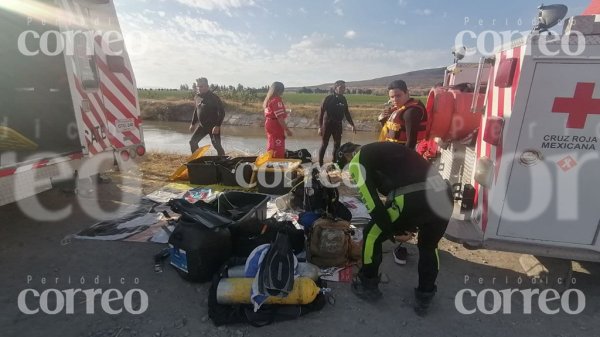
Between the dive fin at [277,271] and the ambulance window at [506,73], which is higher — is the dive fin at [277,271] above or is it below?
below

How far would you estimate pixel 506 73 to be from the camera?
8.38 feet

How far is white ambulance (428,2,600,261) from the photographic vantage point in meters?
2.35

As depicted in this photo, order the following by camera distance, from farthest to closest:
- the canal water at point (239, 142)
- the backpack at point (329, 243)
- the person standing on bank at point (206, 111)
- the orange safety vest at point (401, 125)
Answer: the canal water at point (239, 142), the person standing on bank at point (206, 111), the orange safety vest at point (401, 125), the backpack at point (329, 243)

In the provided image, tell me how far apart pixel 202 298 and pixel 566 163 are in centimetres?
314

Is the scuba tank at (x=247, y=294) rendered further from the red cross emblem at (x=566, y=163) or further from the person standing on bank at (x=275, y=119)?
the person standing on bank at (x=275, y=119)

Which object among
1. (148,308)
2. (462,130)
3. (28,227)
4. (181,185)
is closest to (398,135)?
(462,130)

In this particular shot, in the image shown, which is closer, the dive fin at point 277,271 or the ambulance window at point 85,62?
the dive fin at point 277,271

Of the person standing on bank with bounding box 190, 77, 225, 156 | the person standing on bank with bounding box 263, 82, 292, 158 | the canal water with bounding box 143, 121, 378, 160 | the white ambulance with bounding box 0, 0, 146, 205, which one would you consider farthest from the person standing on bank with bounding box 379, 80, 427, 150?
the canal water with bounding box 143, 121, 378, 160

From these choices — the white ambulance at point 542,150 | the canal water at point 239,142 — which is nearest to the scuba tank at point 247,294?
the white ambulance at point 542,150

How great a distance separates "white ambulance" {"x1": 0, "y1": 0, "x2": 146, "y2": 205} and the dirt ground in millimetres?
775

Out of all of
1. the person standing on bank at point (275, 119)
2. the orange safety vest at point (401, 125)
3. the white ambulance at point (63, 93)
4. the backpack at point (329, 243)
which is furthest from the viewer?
the person standing on bank at point (275, 119)

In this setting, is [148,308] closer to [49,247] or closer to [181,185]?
[49,247]

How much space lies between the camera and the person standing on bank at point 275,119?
549 cm

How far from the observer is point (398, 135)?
12.7 ft
